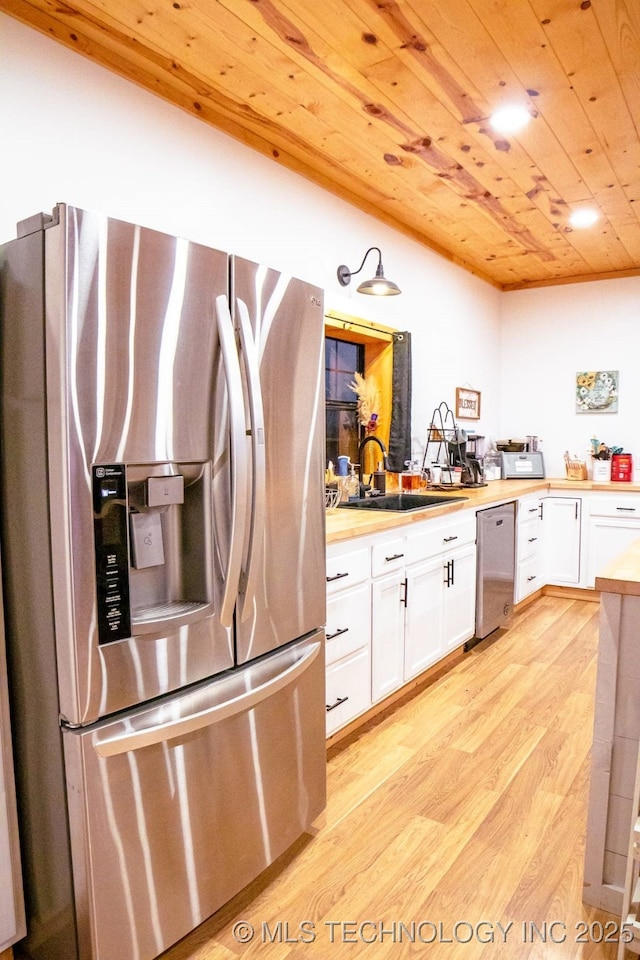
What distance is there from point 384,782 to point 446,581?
Answer: 3.81ft

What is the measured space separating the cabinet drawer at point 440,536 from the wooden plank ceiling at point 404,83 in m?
1.73

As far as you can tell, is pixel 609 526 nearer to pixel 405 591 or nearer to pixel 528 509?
pixel 528 509

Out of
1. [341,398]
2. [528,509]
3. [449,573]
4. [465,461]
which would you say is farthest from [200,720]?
[528,509]

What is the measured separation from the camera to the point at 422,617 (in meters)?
3.01

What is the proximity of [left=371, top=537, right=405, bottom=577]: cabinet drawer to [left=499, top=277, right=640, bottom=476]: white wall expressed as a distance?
308 centimetres

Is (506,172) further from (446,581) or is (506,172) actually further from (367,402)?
(446,581)

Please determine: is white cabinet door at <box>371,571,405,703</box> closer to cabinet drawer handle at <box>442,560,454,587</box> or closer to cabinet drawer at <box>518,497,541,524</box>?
cabinet drawer handle at <box>442,560,454,587</box>

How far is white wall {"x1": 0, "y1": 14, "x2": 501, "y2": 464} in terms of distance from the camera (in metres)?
1.87

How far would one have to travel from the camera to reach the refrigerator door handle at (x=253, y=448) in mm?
1581

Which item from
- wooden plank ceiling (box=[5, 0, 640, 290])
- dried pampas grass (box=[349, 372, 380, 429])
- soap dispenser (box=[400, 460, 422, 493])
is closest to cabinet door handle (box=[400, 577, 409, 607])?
soap dispenser (box=[400, 460, 422, 493])

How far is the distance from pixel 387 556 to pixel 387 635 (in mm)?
354

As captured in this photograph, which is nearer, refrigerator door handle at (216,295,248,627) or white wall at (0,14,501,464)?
refrigerator door handle at (216,295,248,627)

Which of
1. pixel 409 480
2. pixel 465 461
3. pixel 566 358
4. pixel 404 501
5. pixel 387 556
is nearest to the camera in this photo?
pixel 387 556

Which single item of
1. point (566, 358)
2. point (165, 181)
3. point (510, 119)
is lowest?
point (566, 358)
